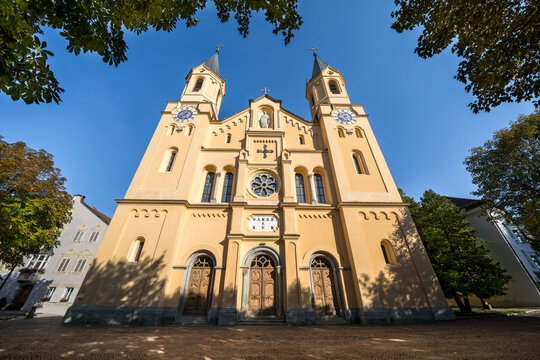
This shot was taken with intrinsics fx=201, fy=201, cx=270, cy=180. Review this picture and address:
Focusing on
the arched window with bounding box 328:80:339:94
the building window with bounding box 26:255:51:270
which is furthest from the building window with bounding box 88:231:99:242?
the arched window with bounding box 328:80:339:94

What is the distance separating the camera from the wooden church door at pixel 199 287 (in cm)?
958

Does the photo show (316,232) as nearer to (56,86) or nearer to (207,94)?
(56,86)

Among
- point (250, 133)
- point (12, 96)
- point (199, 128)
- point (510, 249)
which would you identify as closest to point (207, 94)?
point (199, 128)

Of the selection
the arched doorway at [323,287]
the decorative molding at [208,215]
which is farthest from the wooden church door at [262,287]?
the decorative molding at [208,215]

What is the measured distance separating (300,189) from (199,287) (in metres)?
8.27

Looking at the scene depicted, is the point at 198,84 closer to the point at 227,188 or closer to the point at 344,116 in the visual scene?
the point at 227,188

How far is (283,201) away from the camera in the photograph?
39.4ft

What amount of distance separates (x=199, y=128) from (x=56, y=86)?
473 inches

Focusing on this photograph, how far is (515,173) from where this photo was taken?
→ 11.3 meters

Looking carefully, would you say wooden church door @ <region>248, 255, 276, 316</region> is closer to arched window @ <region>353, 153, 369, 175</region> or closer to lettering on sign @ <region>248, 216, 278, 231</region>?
lettering on sign @ <region>248, 216, 278, 231</region>

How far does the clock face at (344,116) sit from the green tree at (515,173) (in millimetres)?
8564

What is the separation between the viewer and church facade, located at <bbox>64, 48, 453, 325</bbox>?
9172 mm

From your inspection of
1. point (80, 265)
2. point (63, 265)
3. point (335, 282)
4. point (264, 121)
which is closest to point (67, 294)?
point (80, 265)

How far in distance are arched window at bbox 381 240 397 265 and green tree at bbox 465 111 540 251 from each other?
7348mm
